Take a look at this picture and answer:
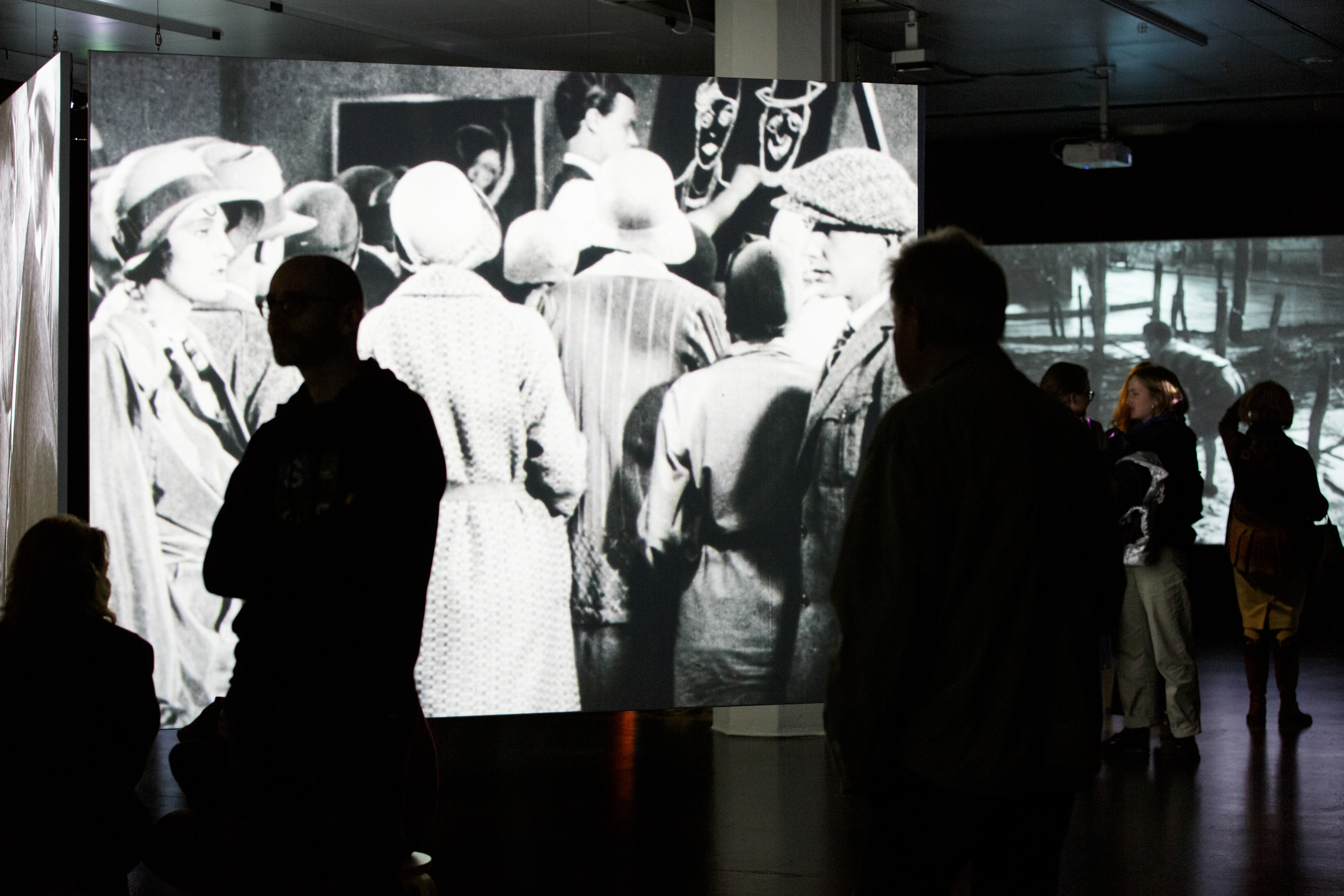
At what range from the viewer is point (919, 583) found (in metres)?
1.81

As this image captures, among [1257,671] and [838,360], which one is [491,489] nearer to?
[838,360]

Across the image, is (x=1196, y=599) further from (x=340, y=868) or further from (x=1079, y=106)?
(x=340, y=868)

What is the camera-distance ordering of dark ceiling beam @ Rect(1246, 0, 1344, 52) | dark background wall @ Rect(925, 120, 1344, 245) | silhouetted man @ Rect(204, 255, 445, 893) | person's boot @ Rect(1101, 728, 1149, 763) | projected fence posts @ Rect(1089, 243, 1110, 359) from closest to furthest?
silhouetted man @ Rect(204, 255, 445, 893) → person's boot @ Rect(1101, 728, 1149, 763) → dark ceiling beam @ Rect(1246, 0, 1344, 52) → dark background wall @ Rect(925, 120, 1344, 245) → projected fence posts @ Rect(1089, 243, 1110, 359)

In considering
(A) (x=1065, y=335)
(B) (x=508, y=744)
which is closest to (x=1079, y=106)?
(A) (x=1065, y=335)

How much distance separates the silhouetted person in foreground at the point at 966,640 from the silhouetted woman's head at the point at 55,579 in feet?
5.41

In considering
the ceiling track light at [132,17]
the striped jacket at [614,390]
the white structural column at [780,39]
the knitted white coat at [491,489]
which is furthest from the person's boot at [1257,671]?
the ceiling track light at [132,17]

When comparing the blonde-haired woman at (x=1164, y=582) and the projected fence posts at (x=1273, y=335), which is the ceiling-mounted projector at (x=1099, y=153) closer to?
the projected fence posts at (x=1273, y=335)

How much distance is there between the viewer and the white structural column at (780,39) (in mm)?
5875

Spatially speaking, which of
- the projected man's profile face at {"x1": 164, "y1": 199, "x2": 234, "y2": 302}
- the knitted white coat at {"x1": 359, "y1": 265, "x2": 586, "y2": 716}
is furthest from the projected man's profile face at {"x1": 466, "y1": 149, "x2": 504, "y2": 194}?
the projected man's profile face at {"x1": 164, "y1": 199, "x2": 234, "y2": 302}

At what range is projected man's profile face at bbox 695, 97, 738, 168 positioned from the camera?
4523mm

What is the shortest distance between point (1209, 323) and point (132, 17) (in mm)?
8054

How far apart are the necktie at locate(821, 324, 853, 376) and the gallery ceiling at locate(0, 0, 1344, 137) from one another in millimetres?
3685

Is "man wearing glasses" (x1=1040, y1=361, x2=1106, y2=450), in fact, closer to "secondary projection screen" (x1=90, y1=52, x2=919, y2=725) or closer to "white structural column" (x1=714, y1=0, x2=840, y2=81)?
"secondary projection screen" (x1=90, y1=52, x2=919, y2=725)

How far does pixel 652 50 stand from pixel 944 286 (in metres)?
7.64
